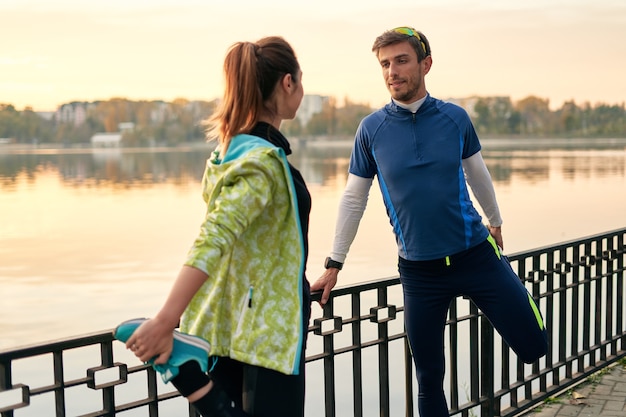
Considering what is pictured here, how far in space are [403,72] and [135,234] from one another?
97.9 feet

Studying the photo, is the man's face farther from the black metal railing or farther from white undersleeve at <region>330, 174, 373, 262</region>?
the black metal railing

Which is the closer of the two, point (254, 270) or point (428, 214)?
point (254, 270)

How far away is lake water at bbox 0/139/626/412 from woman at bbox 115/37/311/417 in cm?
779

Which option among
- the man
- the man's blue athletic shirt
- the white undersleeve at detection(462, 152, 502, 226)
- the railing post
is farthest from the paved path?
the man's blue athletic shirt

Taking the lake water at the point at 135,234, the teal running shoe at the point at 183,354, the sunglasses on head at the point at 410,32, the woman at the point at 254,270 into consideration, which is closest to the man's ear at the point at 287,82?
the woman at the point at 254,270

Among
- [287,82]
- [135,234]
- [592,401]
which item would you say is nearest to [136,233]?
[135,234]

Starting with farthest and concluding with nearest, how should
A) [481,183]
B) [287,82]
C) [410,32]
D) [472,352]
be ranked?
1. [472,352]
2. [481,183]
3. [410,32]
4. [287,82]

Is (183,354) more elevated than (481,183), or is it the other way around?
(481,183)

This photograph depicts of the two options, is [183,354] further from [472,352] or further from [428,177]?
[472,352]

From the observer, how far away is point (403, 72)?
3016 millimetres

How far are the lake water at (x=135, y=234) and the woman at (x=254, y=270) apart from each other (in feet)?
25.5

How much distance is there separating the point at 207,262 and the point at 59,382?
34.2 inches

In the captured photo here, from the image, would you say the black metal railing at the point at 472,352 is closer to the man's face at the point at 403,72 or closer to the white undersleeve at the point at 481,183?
the white undersleeve at the point at 481,183

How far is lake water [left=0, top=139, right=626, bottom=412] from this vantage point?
19.1 meters
